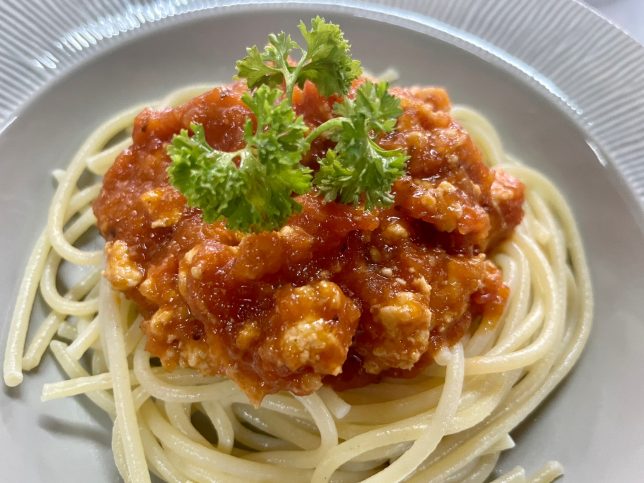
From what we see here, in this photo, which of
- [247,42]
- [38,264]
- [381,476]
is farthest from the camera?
[247,42]

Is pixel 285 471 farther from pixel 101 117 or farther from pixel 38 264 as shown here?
pixel 101 117

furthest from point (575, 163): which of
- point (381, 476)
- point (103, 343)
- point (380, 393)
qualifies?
point (103, 343)

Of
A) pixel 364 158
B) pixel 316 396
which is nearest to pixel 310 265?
pixel 364 158

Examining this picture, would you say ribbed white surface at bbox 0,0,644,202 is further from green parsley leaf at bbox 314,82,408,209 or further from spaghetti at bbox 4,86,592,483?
green parsley leaf at bbox 314,82,408,209

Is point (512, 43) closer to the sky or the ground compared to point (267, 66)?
closer to the sky

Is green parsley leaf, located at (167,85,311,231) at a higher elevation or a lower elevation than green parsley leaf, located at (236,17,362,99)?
lower

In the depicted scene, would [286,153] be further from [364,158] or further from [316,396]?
[316,396]

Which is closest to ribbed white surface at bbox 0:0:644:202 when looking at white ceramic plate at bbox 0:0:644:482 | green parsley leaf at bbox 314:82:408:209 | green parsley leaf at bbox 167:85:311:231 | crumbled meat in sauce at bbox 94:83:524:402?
white ceramic plate at bbox 0:0:644:482
